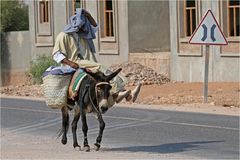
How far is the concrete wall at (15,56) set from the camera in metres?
50.0

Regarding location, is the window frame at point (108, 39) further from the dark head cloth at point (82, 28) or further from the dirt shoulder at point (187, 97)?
the dark head cloth at point (82, 28)

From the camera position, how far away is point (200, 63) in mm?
34812

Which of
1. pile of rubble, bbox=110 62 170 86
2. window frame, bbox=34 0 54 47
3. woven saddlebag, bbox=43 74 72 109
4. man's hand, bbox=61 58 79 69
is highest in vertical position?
window frame, bbox=34 0 54 47

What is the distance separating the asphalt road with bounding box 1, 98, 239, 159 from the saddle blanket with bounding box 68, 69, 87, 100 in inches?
45.1

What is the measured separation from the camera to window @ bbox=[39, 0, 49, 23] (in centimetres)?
4692

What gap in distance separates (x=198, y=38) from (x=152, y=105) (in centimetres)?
277

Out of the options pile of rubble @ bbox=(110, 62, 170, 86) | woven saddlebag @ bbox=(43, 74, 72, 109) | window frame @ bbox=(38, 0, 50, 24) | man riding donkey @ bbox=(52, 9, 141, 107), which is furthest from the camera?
window frame @ bbox=(38, 0, 50, 24)

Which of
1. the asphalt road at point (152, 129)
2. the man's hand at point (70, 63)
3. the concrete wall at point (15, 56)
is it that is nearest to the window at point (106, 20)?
the concrete wall at point (15, 56)

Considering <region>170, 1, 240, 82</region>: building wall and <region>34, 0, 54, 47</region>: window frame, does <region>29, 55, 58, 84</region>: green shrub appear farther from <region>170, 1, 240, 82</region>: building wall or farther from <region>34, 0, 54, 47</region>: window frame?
<region>170, 1, 240, 82</region>: building wall

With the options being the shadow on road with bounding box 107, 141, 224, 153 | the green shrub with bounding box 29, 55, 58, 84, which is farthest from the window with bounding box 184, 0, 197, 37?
the shadow on road with bounding box 107, 141, 224, 153

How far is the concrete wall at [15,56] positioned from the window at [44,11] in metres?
2.86

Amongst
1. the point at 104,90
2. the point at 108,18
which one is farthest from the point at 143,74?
the point at 104,90

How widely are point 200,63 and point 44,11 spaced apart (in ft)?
49.2

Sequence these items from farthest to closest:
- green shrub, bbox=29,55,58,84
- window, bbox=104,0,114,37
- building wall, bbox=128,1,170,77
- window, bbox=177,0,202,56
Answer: green shrub, bbox=29,55,58,84, window, bbox=104,0,114,37, building wall, bbox=128,1,170,77, window, bbox=177,0,202,56
